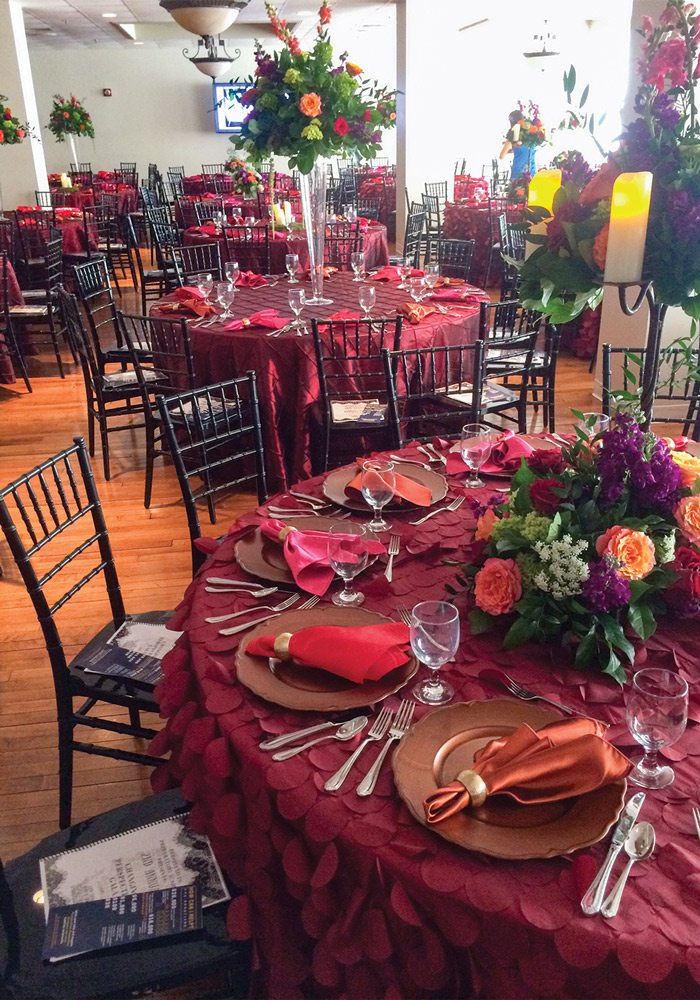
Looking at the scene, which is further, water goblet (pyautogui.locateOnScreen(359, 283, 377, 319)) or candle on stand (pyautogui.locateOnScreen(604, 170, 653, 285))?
water goblet (pyautogui.locateOnScreen(359, 283, 377, 319))

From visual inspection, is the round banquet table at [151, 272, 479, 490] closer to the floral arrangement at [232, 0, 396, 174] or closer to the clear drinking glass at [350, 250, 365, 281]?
the floral arrangement at [232, 0, 396, 174]

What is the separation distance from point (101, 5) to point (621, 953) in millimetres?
10977

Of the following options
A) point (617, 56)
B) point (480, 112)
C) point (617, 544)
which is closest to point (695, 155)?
point (617, 544)

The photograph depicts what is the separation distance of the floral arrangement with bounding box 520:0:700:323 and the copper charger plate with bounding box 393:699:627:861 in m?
0.77

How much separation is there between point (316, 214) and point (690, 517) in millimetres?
2888

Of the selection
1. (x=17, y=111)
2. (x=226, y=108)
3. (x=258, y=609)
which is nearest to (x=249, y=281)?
(x=258, y=609)

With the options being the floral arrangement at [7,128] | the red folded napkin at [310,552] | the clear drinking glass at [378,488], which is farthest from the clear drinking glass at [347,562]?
the floral arrangement at [7,128]

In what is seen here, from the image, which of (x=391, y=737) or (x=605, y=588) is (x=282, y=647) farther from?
(x=605, y=588)

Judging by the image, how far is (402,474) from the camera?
190cm

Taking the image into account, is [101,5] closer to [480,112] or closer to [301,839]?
[480,112]

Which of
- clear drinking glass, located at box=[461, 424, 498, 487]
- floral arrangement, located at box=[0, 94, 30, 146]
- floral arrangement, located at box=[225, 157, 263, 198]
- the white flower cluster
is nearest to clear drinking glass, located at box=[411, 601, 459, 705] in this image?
the white flower cluster

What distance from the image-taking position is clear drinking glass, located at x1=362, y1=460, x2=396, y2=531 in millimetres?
1604

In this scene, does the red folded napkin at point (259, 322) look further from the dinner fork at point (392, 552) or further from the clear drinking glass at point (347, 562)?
the clear drinking glass at point (347, 562)

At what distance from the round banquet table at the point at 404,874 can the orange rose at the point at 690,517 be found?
19 cm
